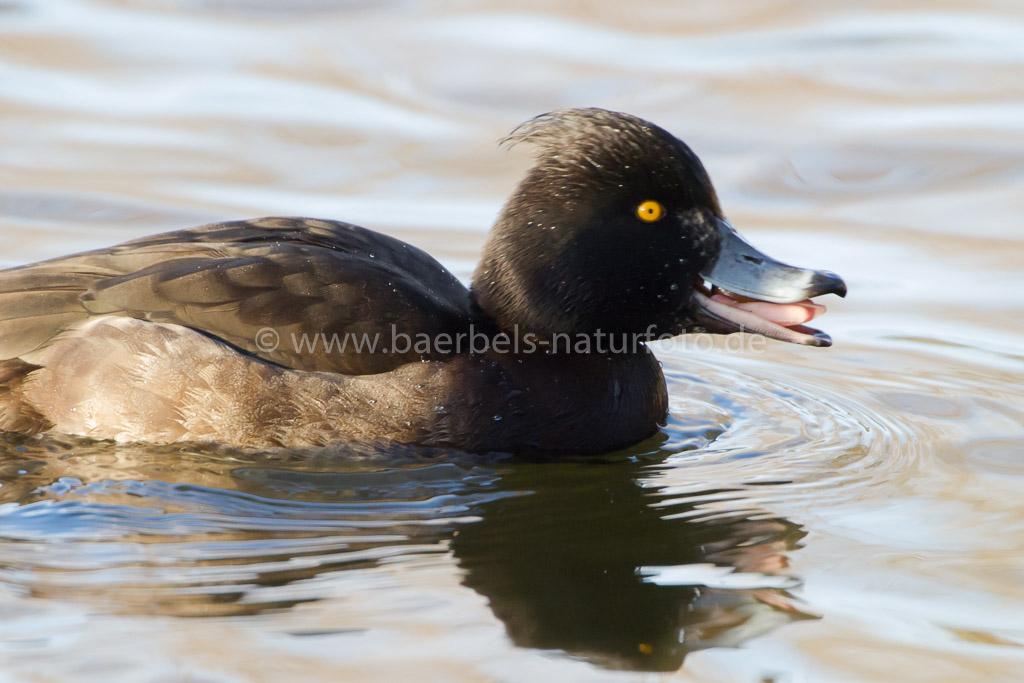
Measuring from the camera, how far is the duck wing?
5316 mm

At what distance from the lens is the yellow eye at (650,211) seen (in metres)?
5.56

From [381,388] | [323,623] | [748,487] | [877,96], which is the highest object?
[877,96]

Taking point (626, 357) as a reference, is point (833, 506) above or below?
below

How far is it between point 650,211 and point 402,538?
5.68 feet

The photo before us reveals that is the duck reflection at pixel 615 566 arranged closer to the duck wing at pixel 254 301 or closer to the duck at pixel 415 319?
the duck at pixel 415 319

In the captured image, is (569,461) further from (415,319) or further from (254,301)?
(254,301)

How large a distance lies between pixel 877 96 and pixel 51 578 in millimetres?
8538

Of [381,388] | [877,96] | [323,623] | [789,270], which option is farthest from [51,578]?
[877,96]

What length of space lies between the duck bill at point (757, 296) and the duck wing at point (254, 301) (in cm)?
107

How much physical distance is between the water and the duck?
17 centimetres

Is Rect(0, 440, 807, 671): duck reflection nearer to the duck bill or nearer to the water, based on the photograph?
the water

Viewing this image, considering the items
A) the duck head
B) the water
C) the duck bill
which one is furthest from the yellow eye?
→ the water

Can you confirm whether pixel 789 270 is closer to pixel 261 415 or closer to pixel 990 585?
pixel 990 585

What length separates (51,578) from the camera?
14.5 feet
